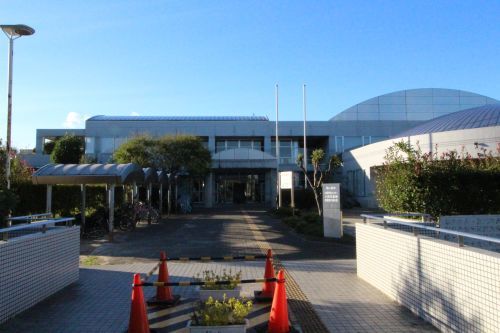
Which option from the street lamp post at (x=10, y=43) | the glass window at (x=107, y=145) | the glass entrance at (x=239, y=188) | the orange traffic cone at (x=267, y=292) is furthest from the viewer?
the glass entrance at (x=239, y=188)

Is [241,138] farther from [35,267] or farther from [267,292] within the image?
[35,267]

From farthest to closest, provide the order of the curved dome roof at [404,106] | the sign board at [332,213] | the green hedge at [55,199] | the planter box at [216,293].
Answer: the curved dome roof at [404,106] < the green hedge at [55,199] < the sign board at [332,213] < the planter box at [216,293]

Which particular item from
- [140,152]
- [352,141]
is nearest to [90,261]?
[140,152]

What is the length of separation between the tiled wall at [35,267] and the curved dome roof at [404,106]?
179 ft

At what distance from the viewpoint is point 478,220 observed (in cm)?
1077

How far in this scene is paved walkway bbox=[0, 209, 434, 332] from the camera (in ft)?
20.5

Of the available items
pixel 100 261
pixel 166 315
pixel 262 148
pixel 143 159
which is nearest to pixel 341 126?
pixel 262 148

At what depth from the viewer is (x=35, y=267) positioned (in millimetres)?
7160

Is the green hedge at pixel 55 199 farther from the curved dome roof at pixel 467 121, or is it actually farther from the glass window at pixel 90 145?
the glass window at pixel 90 145

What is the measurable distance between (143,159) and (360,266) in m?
24.9

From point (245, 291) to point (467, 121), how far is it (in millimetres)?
28460

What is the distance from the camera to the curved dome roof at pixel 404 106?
60.9m

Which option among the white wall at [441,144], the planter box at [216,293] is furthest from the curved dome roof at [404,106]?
the planter box at [216,293]

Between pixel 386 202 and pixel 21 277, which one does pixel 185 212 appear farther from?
pixel 21 277
